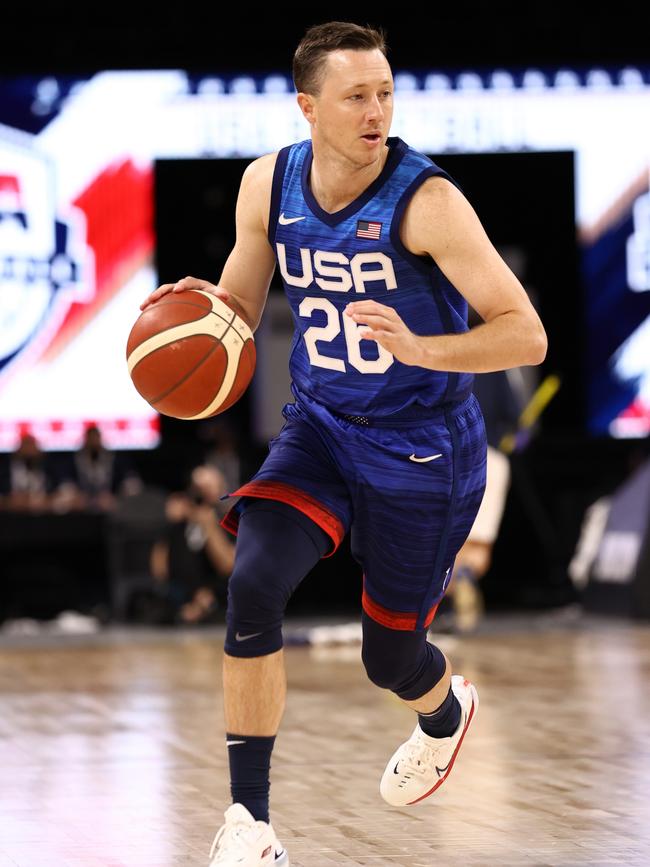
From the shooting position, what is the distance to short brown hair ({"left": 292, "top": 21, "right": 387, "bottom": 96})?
11.9 ft

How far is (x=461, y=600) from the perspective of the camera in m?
9.90

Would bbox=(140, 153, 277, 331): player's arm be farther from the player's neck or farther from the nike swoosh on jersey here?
the player's neck

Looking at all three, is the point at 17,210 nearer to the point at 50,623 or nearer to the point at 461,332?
the point at 50,623

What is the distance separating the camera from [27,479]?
12.1 m

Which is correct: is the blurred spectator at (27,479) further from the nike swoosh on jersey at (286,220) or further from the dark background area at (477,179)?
the nike swoosh on jersey at (286,220)

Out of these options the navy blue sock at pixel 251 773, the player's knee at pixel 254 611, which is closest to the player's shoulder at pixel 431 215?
the player's knee at pixel 254 611

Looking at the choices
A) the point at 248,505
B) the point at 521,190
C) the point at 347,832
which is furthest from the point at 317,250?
the point at 521,190

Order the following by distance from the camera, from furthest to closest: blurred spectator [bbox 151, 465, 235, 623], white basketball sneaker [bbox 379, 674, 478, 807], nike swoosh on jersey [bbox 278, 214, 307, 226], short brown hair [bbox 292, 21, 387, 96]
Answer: blurred spectator [bbox 151, 465, 235, 623] → white basketball sneaker [bbox 379, 674, 478, 807] → nike swoosh on jersey [bbox 278, 214, 307, 226] → short brown hair [bbox 292, 21, 387, 96]

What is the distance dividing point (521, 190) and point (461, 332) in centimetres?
1020

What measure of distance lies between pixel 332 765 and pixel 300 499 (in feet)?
5.81

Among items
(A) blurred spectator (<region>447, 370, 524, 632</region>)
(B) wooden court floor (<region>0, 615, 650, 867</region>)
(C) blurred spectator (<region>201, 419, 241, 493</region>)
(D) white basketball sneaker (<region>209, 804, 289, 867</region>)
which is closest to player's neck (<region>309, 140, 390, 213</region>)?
(D) white basketball sneaker (<region>209, 804, 289, 867</region>)

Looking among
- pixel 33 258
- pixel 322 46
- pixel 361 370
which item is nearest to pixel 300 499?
pixel 361 370

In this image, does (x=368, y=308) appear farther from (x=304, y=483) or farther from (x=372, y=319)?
(x=304, y=483)

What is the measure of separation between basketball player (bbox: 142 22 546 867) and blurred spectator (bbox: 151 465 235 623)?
7556 mm
